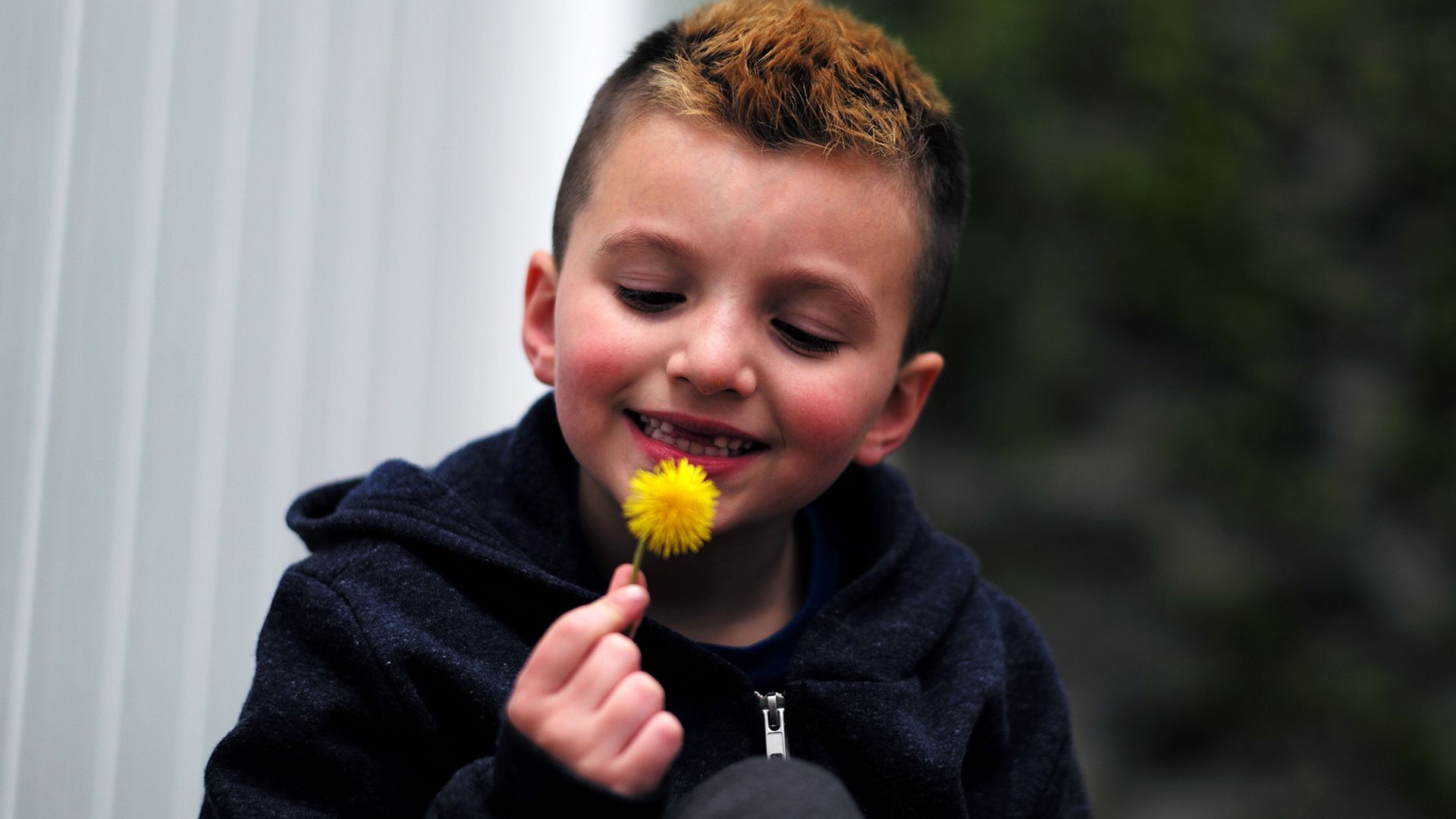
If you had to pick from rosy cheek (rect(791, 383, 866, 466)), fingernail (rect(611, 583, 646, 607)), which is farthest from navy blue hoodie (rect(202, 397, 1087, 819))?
rosy cheek (rect(791, 383, 866, 466))

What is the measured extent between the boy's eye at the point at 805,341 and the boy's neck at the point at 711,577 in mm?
301

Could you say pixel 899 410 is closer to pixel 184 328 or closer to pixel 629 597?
pixel 629 597

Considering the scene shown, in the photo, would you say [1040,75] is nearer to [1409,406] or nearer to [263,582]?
[1409,406]

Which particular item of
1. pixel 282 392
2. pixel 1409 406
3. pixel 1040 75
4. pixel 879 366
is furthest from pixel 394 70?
pixel 1409 406

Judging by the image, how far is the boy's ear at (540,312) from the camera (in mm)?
1587

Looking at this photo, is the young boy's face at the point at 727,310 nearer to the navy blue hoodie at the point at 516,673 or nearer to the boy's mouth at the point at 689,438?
the boy's mouth at the point at 689,438

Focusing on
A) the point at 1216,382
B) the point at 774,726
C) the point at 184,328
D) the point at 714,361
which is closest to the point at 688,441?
the point at 714,361

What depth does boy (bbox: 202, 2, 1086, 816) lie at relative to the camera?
129cm

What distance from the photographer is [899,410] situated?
171 centimetres

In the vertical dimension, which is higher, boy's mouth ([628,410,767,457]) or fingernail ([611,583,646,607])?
boy's mouth ([628,410,767,457])

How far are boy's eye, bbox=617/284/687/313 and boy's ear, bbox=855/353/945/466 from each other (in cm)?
44

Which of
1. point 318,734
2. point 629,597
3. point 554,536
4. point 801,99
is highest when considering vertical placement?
point 801,99

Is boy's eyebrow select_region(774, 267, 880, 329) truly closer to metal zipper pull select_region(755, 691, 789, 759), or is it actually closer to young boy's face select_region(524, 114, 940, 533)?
young boy's face select_region(524, 114, 940, 533)

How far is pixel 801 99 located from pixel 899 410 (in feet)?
1.60
